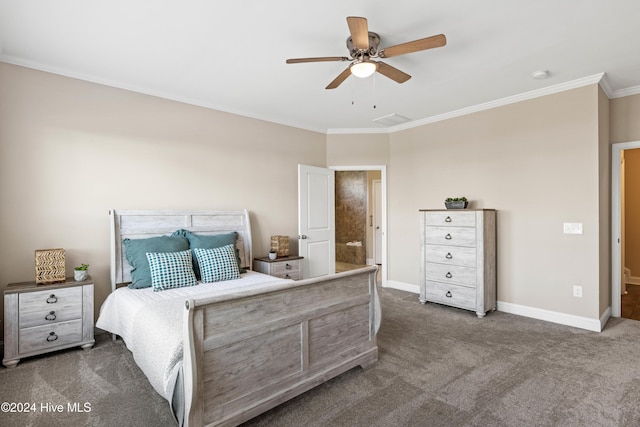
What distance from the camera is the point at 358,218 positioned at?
25.7 feet

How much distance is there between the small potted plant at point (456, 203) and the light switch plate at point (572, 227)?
1.06 metres

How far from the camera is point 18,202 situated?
295 centimetres

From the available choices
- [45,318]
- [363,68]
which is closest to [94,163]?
[45,318]

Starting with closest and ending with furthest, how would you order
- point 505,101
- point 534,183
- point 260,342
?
point 260,342, point 534,183, point 505,101

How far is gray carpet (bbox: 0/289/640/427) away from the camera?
6.53ft

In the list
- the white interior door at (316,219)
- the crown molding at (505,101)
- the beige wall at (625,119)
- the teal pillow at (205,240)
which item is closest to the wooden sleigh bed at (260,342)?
the teal pillow at (205,240)

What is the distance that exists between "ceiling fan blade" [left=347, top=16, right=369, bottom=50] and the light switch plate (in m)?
3.03

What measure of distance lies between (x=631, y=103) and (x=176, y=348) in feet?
16.8

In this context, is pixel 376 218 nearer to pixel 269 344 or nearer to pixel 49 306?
pixel 269 344

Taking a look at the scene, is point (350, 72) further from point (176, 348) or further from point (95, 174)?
point (95, 174)

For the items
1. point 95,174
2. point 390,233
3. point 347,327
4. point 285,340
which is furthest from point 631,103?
point 95,174

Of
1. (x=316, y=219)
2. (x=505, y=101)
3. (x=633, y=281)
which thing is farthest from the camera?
(x=633, y=281)

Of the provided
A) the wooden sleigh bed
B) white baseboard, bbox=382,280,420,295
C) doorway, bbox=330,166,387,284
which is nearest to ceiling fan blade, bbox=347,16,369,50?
the wooden sleigh bed

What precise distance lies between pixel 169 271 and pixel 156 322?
94 cm
